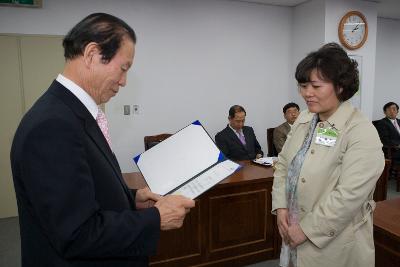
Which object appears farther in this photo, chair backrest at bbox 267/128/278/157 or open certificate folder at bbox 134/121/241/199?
chair backrest at bbox 267/128/278/157

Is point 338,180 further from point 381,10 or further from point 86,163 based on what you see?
point 381,10

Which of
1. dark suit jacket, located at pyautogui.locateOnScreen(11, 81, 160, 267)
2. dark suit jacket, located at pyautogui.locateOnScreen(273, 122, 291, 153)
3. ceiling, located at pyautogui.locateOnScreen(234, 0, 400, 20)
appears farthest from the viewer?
ceiling, located at pyautogui.locateOnScreen(234, 0, 400, 20)

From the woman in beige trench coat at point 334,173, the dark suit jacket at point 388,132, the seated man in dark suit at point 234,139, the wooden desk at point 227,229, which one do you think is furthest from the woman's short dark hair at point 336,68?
the dark suit jacket at point 388,132

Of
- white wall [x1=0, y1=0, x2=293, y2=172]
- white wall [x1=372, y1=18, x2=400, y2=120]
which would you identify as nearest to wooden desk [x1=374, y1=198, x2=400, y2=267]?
white wall [x1=0, y1=0, x2=293, y2=172]

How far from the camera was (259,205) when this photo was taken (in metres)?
2.76

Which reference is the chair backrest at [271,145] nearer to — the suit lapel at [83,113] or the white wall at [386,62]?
the white wall at [386,62]

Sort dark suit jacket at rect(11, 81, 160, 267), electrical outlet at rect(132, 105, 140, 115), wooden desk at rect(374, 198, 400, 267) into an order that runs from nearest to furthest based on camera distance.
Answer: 1. dark suit jacket at rect(11, 81, 160, 267)
2. wooden desk at rect(374, 198, 400, 267)
3. electrical outlet at rect(132, 105, 140, 115)

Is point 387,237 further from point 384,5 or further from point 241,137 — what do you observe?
point 384,5

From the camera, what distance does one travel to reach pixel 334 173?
4.38 ft

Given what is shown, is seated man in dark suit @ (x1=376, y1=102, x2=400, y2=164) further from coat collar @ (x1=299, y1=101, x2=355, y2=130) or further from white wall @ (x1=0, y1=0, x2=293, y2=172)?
coat collar @ (x1=299, y1=101, x2=355, y2=130)

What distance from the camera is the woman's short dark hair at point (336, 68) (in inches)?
52.6

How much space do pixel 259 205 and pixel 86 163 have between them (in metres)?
2.16

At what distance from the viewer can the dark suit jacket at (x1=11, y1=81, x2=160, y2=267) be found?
78 cm

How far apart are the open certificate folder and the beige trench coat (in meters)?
0.37
